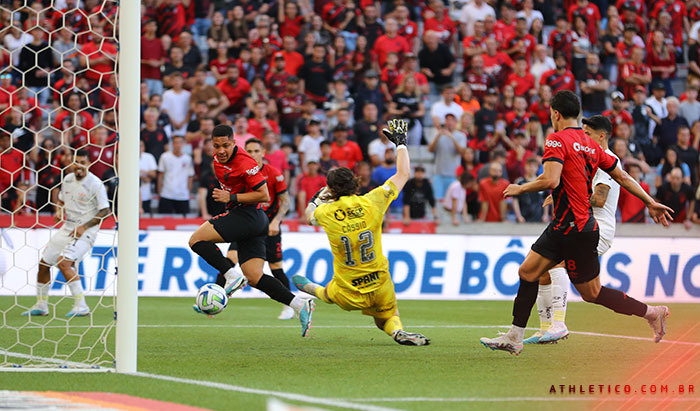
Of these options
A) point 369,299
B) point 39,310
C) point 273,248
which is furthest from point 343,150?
point 369,299

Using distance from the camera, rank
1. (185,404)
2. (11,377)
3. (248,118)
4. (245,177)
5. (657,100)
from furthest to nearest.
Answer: (657,100) → (248,118) → (245,177) → (11,377) → (185,404)

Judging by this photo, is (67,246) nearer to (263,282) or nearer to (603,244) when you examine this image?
(263,282)

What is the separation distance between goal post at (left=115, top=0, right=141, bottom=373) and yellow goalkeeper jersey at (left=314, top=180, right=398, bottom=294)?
2103mm

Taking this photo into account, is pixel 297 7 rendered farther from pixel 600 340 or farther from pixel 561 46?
pixel 600 340

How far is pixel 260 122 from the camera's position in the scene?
728 inches

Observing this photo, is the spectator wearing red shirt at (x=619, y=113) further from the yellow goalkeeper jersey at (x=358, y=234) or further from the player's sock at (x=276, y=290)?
the yellow goalkeeper jersey at (x=358, y=234)

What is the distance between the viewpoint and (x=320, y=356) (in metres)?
8.62

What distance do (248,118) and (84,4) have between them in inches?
173

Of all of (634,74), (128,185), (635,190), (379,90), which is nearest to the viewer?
(128,185)

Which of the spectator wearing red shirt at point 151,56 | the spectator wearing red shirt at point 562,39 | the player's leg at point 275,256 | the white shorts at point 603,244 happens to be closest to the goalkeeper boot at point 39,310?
the player's leg at point 275,256

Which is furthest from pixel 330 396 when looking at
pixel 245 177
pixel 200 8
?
pixel 200 8

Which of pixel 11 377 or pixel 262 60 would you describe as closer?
pixel 11 377

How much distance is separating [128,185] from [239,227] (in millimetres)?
2647

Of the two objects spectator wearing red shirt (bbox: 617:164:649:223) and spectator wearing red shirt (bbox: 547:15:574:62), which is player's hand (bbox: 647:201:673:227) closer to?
spectator wearing red shirt (bbox: 617:164:649:223)
